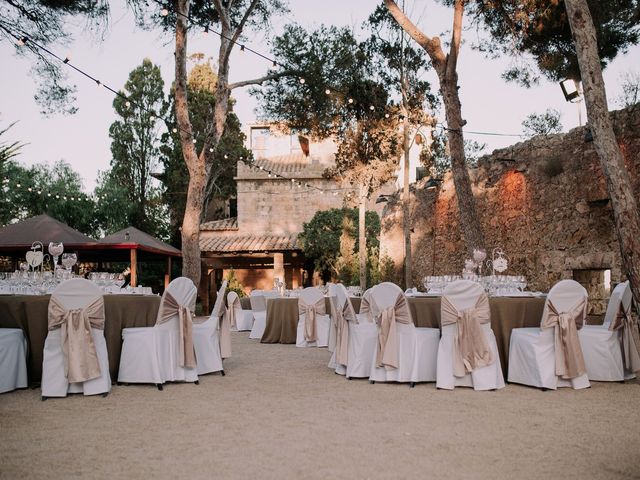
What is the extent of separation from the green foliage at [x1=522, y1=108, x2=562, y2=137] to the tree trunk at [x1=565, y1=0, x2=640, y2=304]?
17.3 metres

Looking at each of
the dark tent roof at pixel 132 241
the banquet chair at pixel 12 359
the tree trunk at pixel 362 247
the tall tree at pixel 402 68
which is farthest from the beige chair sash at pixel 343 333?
the tall tree at pixel 402 68

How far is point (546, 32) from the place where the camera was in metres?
9.13

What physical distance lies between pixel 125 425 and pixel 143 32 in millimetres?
10025

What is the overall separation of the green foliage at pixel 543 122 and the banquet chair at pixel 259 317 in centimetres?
1553

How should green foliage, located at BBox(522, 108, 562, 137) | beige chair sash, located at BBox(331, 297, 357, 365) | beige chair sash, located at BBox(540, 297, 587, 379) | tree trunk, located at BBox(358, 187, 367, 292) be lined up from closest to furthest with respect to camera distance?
1. beige chair sash, located at BBox(540, 297, 587, 379)
2. beige chair sash, located at BBox(331, 297, 357, 365)
3. tree trunk, located at BBox(358, 187, 367, 292)
4. green foliage, located at BBox(522, 108, 562, 137)

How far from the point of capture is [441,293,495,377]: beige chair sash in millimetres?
4488

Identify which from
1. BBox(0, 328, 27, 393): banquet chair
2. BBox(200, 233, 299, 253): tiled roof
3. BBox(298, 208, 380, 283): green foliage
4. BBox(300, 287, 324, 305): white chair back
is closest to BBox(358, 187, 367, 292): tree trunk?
BBox(298, 208, 380, 283): green foliage

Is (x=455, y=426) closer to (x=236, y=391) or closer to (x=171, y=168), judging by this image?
(x=236, y=391)

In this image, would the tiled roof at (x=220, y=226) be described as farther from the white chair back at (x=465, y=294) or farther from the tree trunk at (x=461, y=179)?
the white chair back at (x=465, y=294)

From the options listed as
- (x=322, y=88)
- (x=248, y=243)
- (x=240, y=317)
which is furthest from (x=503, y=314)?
(x=248, y=243)

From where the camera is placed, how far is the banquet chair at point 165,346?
477 cm

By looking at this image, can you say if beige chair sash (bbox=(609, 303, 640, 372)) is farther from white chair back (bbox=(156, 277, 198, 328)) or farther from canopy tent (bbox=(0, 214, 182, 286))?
canopy tent (bbox=(0, 214, 182, 286))

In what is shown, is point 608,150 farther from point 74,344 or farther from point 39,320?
point 39,320

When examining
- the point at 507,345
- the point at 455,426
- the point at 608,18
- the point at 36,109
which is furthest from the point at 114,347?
the point at 608,18
